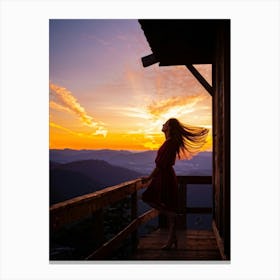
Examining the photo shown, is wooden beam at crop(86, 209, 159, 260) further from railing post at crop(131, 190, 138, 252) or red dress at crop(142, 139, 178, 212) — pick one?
red dress at crop(142, 139, 178, 212)

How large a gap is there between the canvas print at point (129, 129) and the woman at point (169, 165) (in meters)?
0.01

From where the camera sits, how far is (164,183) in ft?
16.1

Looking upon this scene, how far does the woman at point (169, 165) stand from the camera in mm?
4891

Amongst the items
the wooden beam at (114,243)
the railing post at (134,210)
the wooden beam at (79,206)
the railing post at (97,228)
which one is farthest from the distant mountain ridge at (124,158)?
the railing post at (97,228)

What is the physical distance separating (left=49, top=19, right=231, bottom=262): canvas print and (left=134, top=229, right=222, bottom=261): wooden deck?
13 mm

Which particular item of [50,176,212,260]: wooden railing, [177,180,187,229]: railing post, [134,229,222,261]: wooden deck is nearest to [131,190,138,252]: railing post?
[50,176,212,260]: wooden railing

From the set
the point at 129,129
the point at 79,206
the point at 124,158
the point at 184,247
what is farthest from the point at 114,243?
the point at 129,129

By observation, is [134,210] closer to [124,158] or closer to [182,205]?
[124,158]

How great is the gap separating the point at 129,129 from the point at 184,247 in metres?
1.42

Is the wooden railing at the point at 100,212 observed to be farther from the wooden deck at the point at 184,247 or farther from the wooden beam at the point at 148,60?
the wooden beam at the point at 148,60
